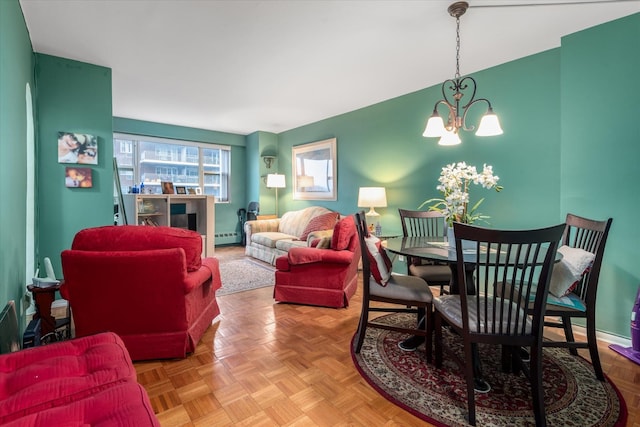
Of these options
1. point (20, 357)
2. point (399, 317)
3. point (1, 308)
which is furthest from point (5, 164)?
point (399, 317)

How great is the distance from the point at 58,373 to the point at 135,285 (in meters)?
0.87

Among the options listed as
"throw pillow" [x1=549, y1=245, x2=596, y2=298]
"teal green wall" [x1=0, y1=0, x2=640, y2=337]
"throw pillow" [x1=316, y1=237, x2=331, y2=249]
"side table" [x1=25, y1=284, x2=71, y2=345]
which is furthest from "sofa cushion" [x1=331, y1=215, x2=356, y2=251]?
"side table" [x1=25, y1=284, x2=71, y2=345]

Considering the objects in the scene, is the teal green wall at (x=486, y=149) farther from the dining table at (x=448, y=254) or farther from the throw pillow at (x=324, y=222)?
the dining table at (x=448, y=254)

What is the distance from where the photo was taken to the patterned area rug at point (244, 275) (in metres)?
3.70

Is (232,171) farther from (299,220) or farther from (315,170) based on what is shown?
(299,220)

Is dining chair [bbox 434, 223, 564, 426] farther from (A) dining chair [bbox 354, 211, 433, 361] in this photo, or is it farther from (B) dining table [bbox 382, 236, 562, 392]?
(A) dining chair [bbox 354, 211, 433, 361]

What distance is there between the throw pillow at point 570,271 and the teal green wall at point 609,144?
763 millimetres

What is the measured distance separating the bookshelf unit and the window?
857 millimetres

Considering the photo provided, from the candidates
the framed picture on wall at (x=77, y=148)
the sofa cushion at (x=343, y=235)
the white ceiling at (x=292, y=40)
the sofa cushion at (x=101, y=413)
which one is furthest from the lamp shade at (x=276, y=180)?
the sofa cushion at (x=101, y=413)

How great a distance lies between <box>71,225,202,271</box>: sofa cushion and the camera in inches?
75.7

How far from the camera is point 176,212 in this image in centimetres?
544

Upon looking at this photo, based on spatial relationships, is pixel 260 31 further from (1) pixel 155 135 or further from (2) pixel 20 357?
(1) pixel 155 135

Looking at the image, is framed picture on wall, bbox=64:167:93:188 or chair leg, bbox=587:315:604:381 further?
framed picture on wall, bbox=64:167:93:188

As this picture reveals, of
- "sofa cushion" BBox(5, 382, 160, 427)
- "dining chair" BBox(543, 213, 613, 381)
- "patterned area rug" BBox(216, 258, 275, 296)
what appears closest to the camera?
"sofa cushion" BBox(5, 382, 160, 427)
